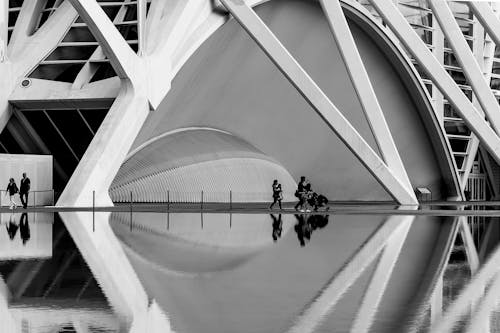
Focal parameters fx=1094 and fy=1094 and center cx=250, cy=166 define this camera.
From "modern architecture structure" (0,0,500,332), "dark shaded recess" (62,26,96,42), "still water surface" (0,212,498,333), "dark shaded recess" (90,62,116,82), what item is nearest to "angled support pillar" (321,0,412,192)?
"modern architecture structure" (0,0,500,332)

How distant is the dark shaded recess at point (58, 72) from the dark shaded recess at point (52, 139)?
131cm

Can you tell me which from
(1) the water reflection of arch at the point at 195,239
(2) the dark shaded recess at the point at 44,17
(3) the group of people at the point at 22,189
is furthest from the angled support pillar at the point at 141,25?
(1) the water reflection of arch at the point at 195,239

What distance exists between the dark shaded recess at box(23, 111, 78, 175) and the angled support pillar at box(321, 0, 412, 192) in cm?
1009

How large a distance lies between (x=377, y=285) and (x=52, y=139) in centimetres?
3016

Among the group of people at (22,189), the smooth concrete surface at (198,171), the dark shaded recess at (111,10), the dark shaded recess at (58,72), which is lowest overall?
the group of people at (22,189)

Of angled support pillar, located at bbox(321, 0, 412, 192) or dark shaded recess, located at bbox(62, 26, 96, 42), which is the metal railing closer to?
dark shaded recess, located at bbox(62, 26, 96, 42)

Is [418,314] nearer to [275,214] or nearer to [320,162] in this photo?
[275,214]

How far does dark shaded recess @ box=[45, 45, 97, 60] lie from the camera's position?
3906 centimetres

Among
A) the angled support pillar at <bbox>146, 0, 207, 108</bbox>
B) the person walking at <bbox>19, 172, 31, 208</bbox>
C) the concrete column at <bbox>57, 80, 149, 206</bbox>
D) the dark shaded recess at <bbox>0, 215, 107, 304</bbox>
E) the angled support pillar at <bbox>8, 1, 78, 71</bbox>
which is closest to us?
the dark shaded recess at <bbox>0, 215, 107, 304</bbox>

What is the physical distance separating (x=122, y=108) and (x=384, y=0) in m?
10.5

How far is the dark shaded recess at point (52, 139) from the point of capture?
38.8 metres

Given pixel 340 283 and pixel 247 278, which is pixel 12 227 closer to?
pixel 247 278

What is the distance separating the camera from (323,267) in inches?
519

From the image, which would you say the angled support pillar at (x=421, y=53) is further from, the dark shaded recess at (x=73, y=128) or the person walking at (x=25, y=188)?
the person walking at (x=25, y=188)
